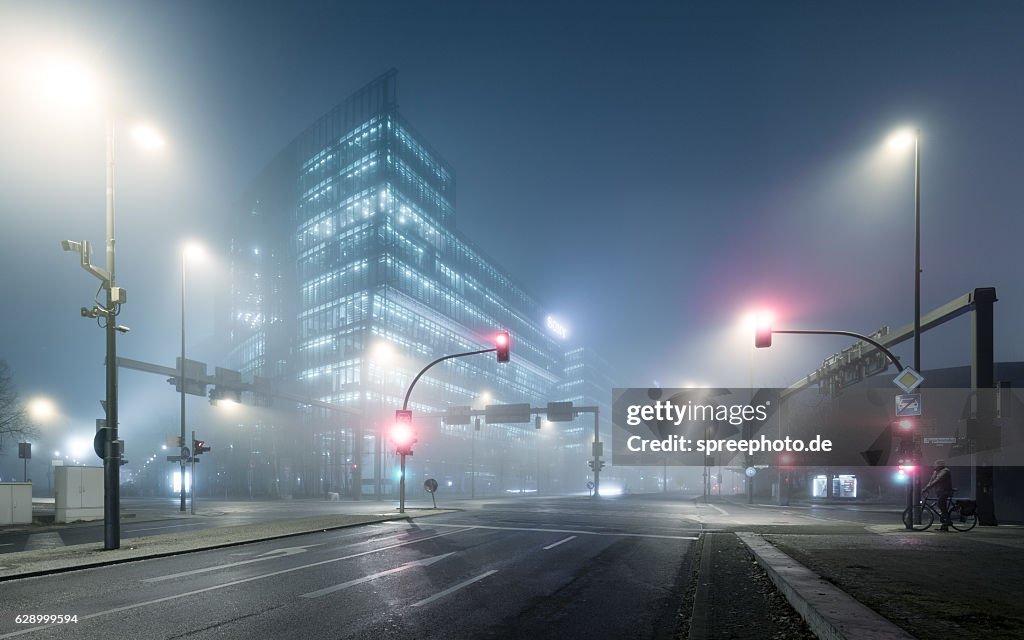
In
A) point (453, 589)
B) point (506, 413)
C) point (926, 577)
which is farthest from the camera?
point (506, 413)

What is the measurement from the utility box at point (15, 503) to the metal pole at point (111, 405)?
1240 centimetres

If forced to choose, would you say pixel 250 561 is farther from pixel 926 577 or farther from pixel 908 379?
pixel 908 379

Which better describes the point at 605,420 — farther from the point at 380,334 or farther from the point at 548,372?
the point at 380,334

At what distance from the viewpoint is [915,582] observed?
787 cm

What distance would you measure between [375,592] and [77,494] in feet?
73.6

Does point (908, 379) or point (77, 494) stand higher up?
point (908, 379)

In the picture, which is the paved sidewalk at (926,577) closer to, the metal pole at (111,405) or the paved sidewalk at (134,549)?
the paved sidewalk at (134,549)

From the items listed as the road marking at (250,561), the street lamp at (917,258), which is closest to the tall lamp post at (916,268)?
the street lamp at (917,258)

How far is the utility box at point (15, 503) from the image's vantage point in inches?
875

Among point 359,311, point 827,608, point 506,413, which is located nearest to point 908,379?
point 827,608

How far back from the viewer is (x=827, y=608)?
596 centimetres

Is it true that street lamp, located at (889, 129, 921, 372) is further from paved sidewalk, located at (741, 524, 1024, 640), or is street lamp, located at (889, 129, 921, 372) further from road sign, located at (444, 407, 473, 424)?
road sign, located at (444, 407, 473, 424)

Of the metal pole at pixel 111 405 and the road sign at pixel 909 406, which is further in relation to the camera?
the road sign at pixel 909 406

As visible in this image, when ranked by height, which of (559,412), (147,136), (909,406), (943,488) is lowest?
(559,412)
